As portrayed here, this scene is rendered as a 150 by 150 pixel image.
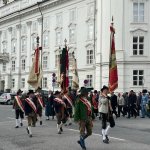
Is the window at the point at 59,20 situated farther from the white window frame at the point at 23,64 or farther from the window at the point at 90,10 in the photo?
the white window frame at the point at 23,64

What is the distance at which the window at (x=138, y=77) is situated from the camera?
44.3 m

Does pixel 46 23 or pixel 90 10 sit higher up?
pixel 90 10

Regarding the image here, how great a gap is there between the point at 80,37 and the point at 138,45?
9.37 meters

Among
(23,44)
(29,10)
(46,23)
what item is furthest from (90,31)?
(23,44)

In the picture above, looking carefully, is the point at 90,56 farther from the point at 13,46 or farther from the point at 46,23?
the point at 13,46

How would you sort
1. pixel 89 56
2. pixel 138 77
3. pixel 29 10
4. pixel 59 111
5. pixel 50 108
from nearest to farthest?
pixel 59 111
pixel 50 108
pixel 138 77
pixel 89 56
pixel 29 10

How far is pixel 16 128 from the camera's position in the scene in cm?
1970

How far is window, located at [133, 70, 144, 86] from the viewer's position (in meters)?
44.3

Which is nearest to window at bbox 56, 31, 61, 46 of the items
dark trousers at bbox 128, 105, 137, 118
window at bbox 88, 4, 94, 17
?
window at bbox 88, 4, 94, 17

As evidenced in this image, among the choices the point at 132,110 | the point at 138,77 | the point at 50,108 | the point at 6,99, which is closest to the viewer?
→ the point at 50,108

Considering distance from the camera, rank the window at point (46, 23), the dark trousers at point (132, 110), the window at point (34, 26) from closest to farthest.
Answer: the dark trousers at point (132, 110) → the window at point (46, 23) → the window at point (34, 26)

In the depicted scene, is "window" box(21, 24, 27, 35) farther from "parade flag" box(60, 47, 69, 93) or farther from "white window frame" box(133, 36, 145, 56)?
"parade flag" box(60, 47, 69, 93)

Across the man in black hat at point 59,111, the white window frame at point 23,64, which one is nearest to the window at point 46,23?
the white window frame at point 23,64

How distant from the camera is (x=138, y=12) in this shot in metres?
44.8
